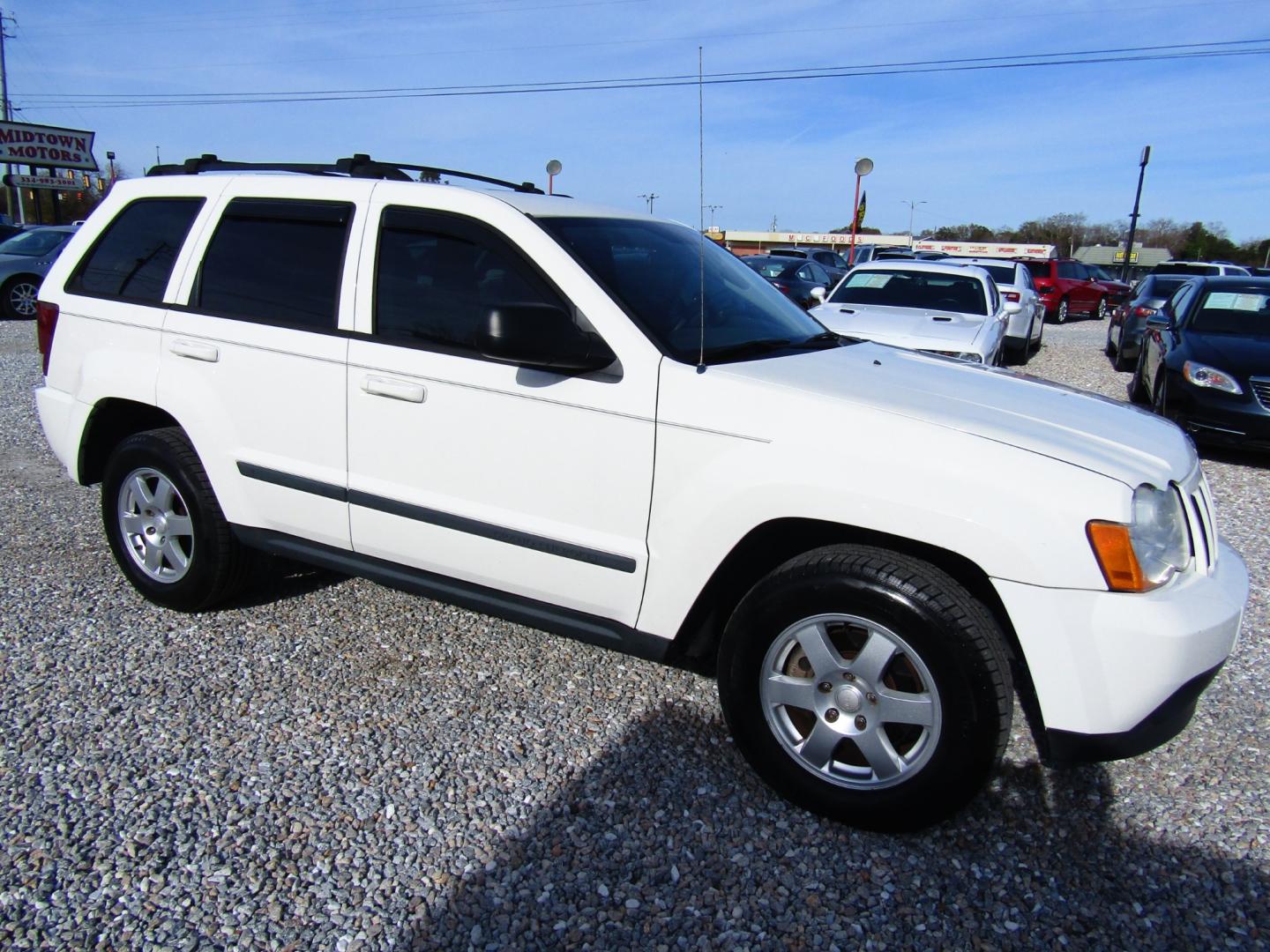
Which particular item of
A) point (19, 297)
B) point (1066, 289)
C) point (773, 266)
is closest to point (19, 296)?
point (19, 297)

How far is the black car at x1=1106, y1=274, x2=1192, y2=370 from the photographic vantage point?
12.3 m

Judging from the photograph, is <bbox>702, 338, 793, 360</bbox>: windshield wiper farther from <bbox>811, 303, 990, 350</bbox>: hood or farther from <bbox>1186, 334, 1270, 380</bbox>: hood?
<bbox>1186, 334, 1270, 380</bbox>: hood

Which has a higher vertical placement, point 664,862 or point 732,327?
point 732,327

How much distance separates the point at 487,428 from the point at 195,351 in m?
1.45

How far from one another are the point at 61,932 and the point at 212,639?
1.66 meters

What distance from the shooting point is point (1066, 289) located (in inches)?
853

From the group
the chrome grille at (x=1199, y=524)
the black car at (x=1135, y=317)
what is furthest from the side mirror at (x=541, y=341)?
the black car at (x=1135, y=317)

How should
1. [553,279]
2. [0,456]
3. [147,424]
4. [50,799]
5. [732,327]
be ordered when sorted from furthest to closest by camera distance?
[0,456]
[147,424]
[732,327]
[553,279]
[50,799]

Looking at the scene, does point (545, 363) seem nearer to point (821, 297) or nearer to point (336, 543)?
point (336, 543)

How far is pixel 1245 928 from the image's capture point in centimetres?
229

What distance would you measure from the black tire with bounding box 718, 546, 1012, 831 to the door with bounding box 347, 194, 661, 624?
1.51 feet

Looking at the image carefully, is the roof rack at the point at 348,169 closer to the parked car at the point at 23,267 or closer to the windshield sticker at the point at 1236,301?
the windshield sticker at the point at 1236,301

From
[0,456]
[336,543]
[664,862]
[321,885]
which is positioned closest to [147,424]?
[336,543]

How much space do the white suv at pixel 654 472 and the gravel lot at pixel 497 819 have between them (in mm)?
283
